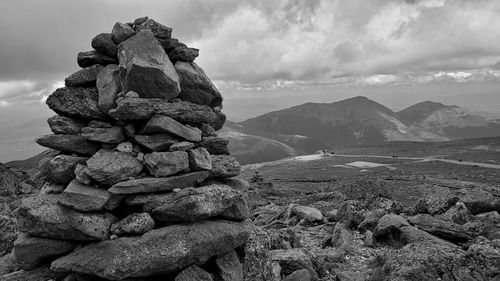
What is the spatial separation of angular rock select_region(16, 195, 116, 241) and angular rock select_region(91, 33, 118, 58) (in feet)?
32.6

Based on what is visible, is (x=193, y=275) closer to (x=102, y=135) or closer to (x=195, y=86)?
(x=102, y=135)

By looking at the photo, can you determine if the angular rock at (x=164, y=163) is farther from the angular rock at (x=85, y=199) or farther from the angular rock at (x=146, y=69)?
the angular rock at (x=146, y=69)

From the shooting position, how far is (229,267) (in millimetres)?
19188

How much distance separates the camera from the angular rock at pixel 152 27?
22.1 m

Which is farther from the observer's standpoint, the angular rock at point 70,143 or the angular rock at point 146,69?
the angular rock at point 70,143

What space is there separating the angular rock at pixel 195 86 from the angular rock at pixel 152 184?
5944mm

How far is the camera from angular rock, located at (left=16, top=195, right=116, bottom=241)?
17.4m

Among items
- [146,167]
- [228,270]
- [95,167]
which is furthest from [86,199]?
[228,270]

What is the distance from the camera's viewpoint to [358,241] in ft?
102

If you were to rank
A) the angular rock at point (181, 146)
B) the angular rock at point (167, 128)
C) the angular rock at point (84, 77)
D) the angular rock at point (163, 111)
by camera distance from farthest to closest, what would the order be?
the angular rock at point (84, 77) → the angular rock at point (181, 146) → the angular rock at point (167, 128) → the angular rock at point (163, 111)

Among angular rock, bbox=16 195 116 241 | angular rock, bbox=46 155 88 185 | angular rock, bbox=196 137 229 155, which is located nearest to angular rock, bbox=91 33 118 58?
angular rock, bbox=46 155 88 185

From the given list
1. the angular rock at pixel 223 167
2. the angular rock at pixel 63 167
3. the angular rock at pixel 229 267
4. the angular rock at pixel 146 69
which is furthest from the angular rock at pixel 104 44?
the angular rock at pixel 229 267

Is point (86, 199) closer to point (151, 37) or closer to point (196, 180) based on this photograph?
point (196, 180)

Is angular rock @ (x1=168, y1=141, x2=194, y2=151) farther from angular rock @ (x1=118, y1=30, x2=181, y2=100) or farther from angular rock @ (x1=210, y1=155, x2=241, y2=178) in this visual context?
angular rock @ (x1=118, y1=30, x2=181, y2=100)
